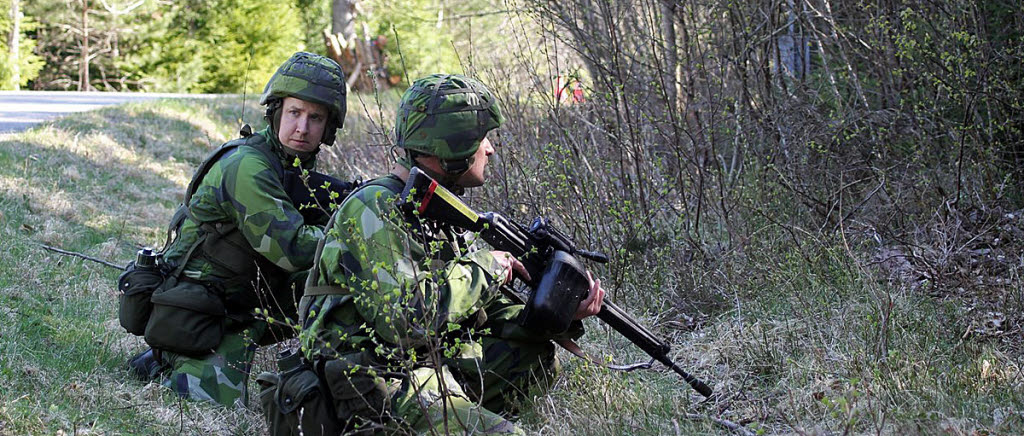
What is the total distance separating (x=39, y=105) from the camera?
14.1 metres

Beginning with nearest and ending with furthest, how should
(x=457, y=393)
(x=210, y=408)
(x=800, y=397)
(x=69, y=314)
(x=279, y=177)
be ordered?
(x=457, y=393) → (x=800, y=397) → (x=210, y=408) → (x=279, y=177) → (x=69, y=314)

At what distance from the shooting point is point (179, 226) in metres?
4.97

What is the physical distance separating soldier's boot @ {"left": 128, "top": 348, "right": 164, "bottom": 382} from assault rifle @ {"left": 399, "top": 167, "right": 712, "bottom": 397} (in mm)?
1946

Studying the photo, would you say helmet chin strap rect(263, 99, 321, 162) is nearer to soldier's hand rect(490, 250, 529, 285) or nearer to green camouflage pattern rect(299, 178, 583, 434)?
green camouflage pattern rect(299, 178, 583, 434)

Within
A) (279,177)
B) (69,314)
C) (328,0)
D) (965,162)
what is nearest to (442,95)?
(279,177)

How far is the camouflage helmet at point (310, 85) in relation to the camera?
4.81 m

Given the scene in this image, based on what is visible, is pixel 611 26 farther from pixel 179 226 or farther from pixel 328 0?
pixel 328 0

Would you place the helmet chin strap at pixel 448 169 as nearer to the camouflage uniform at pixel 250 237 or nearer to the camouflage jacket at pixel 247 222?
the camouflage uniform at pixel 250 237

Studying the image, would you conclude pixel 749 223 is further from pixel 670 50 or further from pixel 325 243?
pixel 325 243

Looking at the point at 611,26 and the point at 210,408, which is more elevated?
the point at 611,26

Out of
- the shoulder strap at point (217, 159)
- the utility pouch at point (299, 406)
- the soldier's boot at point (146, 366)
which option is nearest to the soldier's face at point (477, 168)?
the utility pouch at point (299, 406)

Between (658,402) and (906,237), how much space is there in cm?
233

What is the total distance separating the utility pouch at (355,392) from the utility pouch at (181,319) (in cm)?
139

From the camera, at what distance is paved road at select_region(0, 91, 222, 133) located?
1140 cm
